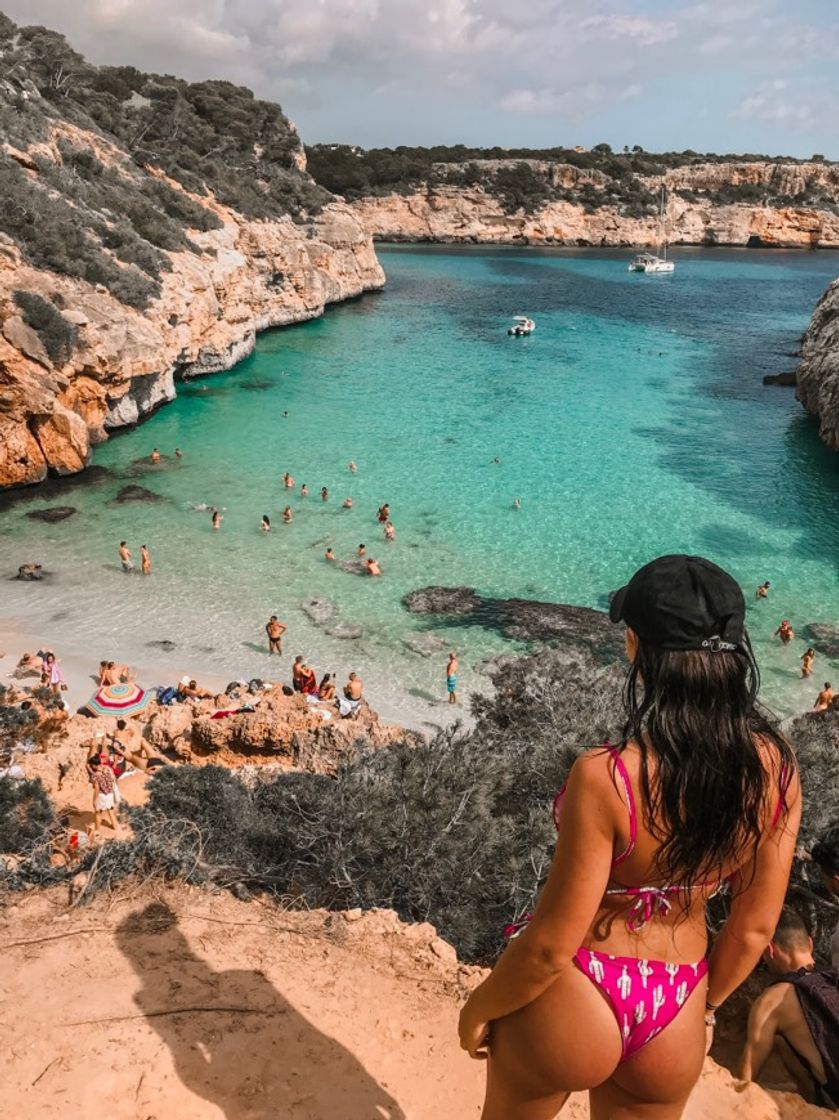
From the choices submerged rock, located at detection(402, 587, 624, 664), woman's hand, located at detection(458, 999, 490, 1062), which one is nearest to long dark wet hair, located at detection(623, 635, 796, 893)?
woman's hand, located at detection(458, 999, 490, 1062)

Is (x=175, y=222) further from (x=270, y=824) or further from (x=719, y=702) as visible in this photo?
(x=719, y=702)

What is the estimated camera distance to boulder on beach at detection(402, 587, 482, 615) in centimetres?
1600

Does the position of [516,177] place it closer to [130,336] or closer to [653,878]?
[130,336]

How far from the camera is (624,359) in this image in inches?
1604

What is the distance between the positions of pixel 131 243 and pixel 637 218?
3400 inches

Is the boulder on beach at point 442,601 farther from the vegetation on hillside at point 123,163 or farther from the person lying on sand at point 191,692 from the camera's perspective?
the vegetation on hillside at point 123,163

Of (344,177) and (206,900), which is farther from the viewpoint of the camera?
(344,177)

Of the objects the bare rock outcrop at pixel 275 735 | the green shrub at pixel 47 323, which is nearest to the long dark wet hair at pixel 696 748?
the bare rock outcrop at pixel 275 735

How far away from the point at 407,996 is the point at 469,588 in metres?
13.0

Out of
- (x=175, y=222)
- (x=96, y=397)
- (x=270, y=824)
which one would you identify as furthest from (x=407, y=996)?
(x=175, y=222)

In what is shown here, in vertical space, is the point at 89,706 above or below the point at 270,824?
below

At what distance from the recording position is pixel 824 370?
28.9 m

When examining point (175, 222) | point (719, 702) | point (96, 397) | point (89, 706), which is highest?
point (175, 222)

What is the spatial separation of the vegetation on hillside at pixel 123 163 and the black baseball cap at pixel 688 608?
2635 centimetres
